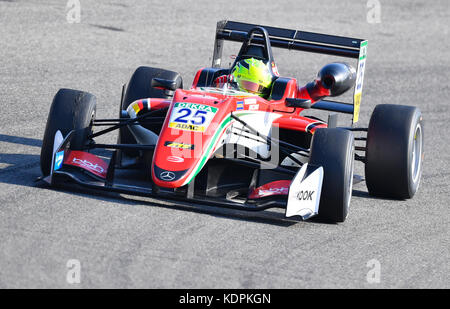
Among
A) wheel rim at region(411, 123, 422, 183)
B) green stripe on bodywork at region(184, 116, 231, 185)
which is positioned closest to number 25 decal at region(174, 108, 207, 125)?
green stripe on bodywork at region(184, 116, 231, 185)

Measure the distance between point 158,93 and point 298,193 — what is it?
2978mm

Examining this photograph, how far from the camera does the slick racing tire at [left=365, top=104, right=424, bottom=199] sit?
8602mm

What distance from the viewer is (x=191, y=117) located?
787cm

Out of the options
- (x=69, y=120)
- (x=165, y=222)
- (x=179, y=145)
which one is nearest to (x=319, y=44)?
(x=179, y=145)

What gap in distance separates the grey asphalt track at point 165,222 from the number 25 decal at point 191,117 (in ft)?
2.57

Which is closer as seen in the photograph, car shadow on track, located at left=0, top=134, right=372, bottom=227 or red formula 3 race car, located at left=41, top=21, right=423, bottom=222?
red formula 3 race car, located at left=41, top=21, right=423, bottom=222

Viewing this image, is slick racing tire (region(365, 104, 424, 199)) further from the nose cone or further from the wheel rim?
the nose cone

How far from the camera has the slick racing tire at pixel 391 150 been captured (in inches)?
339

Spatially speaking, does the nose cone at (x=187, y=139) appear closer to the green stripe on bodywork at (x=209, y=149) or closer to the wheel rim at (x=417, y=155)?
the green stripe on bodywork at (x=209, y=149)

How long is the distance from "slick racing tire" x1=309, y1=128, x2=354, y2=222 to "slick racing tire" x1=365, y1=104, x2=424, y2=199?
0.84m

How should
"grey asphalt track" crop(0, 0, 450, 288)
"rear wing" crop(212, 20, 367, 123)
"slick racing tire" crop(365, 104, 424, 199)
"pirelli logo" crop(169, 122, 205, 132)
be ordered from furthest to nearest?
"rear wing" crop(212, 20, 367, 123) < "slick racing tire" crop(365, 104, 424, 199) < "pirelli logo" crop(169, 122, 205, 132) < "grey asphalt track" crop(0, 0, 450, 288)

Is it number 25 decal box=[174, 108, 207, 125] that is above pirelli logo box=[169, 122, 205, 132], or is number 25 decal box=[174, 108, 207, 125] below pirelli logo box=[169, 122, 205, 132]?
above

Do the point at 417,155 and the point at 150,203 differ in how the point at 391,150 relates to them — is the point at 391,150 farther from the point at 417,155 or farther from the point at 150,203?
the point at 150,203
